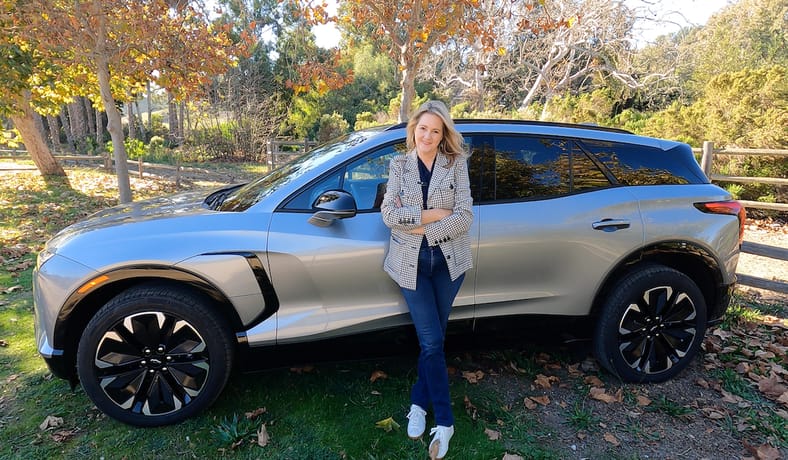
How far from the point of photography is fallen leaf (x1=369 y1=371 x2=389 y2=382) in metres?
3.30

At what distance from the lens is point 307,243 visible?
103 inches

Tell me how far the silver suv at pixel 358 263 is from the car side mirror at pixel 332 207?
0.01m

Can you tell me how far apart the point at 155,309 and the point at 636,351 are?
3.03m

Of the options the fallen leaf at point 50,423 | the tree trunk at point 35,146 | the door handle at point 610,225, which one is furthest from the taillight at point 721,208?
the tree trunk at point 35,146

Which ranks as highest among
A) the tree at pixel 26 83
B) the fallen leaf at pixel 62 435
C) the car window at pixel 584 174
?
the tree at pixel 26 83

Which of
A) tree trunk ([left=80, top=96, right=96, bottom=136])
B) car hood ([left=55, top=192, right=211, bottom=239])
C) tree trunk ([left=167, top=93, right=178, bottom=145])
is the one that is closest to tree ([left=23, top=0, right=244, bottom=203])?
car hood ([left=55, top=192, right=211, bottom=239])

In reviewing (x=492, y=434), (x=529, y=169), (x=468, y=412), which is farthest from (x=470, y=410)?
(x=529, y=169)

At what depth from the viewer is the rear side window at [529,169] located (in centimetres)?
295

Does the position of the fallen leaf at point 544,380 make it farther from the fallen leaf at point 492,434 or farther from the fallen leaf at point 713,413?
the fallen leaf at point 713,413

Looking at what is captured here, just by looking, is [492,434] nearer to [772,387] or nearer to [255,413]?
[255,413]

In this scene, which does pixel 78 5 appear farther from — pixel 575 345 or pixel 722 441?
pixel 722 441

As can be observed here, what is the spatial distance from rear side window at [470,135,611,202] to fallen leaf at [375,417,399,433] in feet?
4.67

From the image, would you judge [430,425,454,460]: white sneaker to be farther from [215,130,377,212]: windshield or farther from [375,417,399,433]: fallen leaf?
[215,130,377,212]: windshield

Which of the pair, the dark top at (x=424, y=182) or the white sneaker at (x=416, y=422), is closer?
the dark top at (x=424, y=182)
